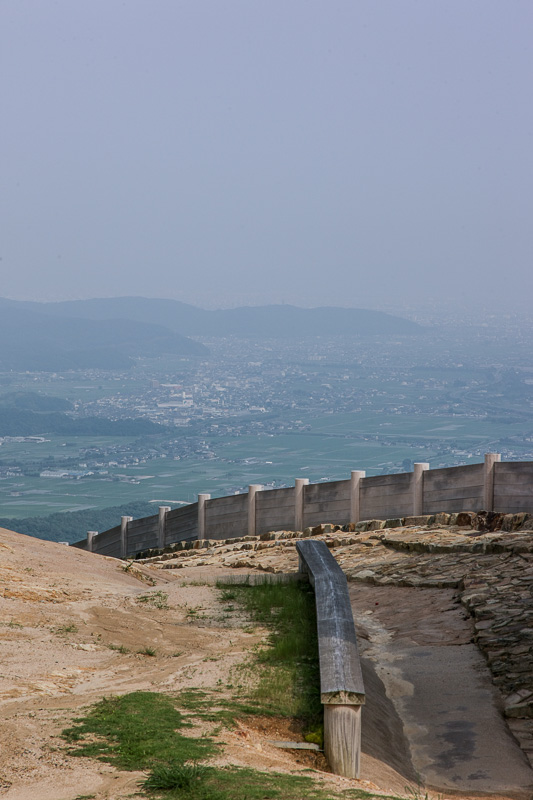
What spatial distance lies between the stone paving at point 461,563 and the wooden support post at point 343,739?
2211mm

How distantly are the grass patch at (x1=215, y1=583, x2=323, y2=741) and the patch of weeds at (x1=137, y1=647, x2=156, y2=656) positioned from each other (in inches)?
33.0

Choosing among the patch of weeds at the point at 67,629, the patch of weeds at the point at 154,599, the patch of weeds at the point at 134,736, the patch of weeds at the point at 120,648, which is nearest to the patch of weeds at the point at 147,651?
the patch of weeds at the point at 120,648

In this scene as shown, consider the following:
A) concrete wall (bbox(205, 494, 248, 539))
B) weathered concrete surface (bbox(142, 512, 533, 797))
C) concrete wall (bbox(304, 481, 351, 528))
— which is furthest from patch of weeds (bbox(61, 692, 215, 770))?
concrete wall (bbox(205, 494, 248, 539))

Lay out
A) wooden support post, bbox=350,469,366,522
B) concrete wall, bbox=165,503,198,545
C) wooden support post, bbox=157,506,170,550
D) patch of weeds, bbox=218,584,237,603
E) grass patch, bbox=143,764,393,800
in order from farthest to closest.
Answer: wooden support post, bbox=157,506,170,550 → concrete wall, bbox=165,503,198,545 → wooden support post, bbox=350,469,366,522 → patch of weeds, bbox=218,584,237,603 → grass patch, bbox=143,764,393,800

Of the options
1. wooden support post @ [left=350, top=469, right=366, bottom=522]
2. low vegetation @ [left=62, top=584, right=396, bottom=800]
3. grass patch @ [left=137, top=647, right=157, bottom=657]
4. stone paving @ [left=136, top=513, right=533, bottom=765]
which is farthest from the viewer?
wooden support post @ [left=350, top=469, right=366, bottom=522]

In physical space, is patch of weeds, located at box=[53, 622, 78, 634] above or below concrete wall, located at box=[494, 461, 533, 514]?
A: below

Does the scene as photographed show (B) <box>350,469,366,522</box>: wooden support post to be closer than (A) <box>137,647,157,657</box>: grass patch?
No

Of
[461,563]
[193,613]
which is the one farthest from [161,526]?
[193,613]

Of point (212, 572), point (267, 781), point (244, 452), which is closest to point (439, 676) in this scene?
point (267, 781)

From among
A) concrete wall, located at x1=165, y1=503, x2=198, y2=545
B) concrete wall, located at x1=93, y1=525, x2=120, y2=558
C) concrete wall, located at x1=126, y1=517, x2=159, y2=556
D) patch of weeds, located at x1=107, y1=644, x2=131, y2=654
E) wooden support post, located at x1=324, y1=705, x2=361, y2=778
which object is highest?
wooden support post, located at x1=324, y1=705, x2=361, y2=778

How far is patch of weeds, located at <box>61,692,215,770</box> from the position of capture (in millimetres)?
4781

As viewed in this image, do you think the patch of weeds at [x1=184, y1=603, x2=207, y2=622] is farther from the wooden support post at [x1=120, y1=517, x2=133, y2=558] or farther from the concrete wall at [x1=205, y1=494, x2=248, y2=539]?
the wooden support post at [x1=120, y1=517, x2=133, y2=558]

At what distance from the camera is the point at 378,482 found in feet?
52.2

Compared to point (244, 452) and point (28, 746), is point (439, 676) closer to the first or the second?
point (28, 746)
